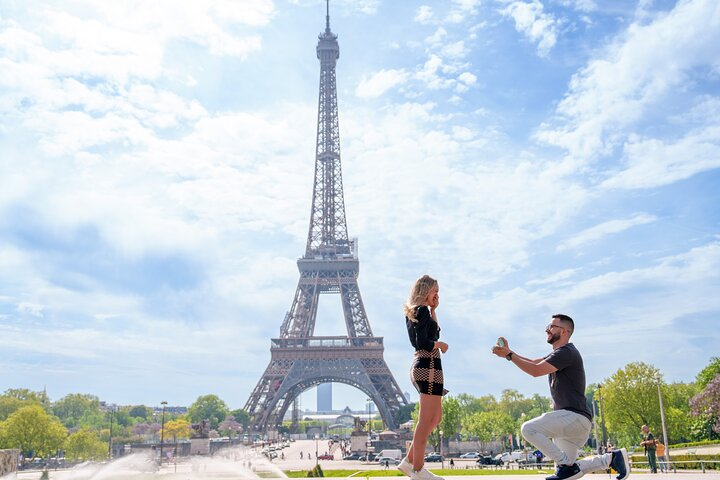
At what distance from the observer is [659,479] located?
11961 mm

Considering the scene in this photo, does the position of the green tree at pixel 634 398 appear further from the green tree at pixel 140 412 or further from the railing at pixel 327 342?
the green tree at pixel 140 412

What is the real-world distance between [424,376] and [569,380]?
1.65 metres

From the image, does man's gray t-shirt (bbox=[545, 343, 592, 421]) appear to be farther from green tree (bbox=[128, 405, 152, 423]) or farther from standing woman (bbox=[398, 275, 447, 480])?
green tree (bbox=[128, 405, 152, 423])

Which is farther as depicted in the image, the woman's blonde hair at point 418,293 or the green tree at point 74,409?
the green tree at point 74,409

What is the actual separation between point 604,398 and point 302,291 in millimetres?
42376

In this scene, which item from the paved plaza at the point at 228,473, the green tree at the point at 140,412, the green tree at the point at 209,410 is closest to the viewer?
the paved plaza at the point at 228,473

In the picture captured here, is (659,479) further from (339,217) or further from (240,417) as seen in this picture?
(240,417)

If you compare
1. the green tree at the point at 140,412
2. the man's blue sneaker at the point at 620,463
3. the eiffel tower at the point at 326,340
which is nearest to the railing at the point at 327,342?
the eiffel tower at the point at 326,340

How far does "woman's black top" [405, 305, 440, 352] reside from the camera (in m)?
6.52

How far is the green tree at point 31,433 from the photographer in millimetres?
61594

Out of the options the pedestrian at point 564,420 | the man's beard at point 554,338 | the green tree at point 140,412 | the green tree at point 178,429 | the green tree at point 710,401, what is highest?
the man's beard at point 554,338

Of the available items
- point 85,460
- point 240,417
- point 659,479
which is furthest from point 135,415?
point 659,479

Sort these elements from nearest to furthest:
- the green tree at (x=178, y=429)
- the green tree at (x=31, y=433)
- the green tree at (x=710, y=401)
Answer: the green tree at (x=710, y=401), the green tree at (x=31, y=433), the green tree at (x=178, y=429)

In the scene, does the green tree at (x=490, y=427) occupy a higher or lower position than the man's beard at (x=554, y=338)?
lower
